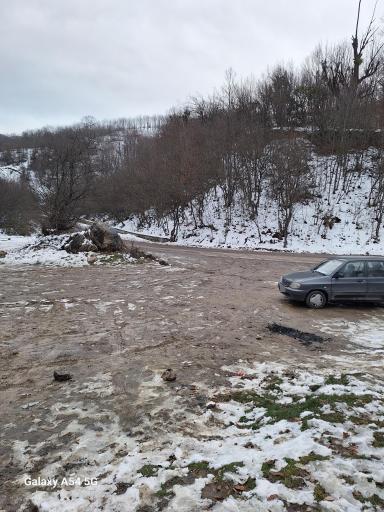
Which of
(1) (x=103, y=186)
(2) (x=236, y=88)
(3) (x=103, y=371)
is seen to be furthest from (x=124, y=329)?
(1) (x=103, y=186)

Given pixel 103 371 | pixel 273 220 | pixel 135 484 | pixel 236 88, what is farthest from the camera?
pixel 236 88

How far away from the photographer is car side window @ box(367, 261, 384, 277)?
1292cm

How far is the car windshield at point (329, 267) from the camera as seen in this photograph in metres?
13.1

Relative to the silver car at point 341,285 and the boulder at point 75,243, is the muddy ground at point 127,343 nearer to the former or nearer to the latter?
the silver car at point 341,285

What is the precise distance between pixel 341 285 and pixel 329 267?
37.8 inches

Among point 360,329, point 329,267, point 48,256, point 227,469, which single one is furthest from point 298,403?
point 48,256

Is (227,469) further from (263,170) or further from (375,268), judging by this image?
(263,170)

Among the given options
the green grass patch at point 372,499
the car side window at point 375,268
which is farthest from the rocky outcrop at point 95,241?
the green grass patch at point 372,499

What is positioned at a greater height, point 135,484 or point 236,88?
point 236,88

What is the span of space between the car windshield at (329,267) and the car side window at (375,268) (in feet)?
2.91

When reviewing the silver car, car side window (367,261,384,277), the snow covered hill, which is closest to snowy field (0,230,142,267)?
the silver car

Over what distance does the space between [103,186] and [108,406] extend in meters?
54.6

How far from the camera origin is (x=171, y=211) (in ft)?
134

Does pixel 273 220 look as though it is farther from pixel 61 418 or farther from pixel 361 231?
pixel 61 418
